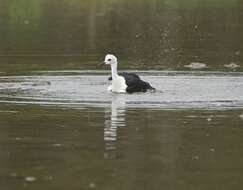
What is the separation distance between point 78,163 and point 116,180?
1186mm

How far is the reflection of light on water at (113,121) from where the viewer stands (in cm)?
1467

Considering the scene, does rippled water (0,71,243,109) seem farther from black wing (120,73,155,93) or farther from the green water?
black wing (120,73,155,93)

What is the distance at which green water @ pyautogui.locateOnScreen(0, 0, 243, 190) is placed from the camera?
12695mm

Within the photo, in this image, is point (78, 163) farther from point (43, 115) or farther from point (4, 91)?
point (4, 91)

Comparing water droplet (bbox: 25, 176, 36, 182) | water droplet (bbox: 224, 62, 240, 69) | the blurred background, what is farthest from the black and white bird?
water droplet (bbox: 25, 176, 36, 182)

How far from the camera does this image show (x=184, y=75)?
80.5 feet

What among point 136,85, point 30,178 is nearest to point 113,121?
point 136,85

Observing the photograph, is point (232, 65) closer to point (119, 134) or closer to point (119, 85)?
point (119, 85)

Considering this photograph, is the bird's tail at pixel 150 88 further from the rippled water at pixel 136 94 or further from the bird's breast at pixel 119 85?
the bird's breast at pixel 119 85

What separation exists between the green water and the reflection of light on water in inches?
0.9

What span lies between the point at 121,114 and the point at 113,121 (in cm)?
86

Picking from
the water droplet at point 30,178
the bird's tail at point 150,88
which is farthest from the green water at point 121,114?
the bird's tail at point 150,88

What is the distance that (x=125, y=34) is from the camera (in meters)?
40.2

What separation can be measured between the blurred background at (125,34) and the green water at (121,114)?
7 centimetres
